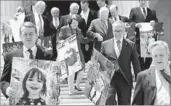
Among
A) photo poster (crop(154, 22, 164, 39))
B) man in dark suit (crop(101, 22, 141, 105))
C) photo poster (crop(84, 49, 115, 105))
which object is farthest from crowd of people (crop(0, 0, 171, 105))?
photo poster (crop(84, 49, 115, 105))

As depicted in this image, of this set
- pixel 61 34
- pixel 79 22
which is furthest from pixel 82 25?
pixel 61 34

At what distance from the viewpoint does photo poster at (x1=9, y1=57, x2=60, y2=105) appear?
7129 millimetres

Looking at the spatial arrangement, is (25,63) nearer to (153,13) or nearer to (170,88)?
(170,88)

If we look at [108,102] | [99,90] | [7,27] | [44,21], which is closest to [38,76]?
[99,90]

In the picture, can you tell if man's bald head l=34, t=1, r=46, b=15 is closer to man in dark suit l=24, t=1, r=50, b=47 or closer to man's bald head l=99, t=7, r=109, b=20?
man in dark suit l=24, t=1, r=50, b=47

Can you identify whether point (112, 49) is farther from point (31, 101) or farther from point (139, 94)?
point (31, 101)

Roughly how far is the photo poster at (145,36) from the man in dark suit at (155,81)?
A: 5794mm

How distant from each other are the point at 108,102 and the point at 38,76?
275 centimetres

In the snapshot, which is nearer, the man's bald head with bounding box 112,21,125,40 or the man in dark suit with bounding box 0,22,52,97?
the man in dark suit with bounding box 0,22,52,97

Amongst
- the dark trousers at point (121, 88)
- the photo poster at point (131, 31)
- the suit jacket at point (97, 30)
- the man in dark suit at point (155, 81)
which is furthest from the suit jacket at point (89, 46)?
the man in dark suit at point (155, 81)

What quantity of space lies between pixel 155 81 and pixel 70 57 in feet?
14.0

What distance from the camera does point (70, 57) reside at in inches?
453

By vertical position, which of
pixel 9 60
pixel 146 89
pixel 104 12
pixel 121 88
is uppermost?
pixel 104 12

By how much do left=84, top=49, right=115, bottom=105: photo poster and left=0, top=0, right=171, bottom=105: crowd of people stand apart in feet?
2.13
